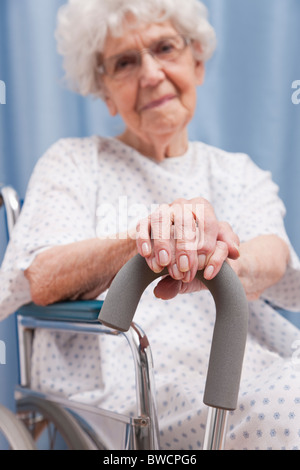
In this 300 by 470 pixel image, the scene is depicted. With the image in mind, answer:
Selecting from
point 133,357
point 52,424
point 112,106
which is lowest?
point 52,424

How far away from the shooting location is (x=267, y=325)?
987mm

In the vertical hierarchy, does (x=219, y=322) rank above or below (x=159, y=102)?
below

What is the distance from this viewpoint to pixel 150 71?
0.93m

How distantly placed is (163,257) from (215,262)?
1.7 inches

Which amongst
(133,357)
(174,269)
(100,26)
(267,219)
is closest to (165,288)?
(174,269)

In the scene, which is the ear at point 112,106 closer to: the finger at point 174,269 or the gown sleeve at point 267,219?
the gown sleeve at point 267,219

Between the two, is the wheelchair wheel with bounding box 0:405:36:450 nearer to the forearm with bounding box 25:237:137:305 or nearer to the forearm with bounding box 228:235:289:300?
the forearm with bounding box 25:237:137:305

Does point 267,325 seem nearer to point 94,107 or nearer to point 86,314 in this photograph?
point 86,314

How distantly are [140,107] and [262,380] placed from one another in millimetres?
510

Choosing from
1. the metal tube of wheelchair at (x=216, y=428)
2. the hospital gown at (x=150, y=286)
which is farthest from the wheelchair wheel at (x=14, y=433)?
the metal tube of wheelchair at (x=216, y=428)

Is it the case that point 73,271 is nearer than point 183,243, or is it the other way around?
point 183,243

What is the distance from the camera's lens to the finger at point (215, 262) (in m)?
0.45

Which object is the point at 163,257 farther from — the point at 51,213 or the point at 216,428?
the point at 51,213

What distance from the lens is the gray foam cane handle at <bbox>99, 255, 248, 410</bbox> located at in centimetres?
42
